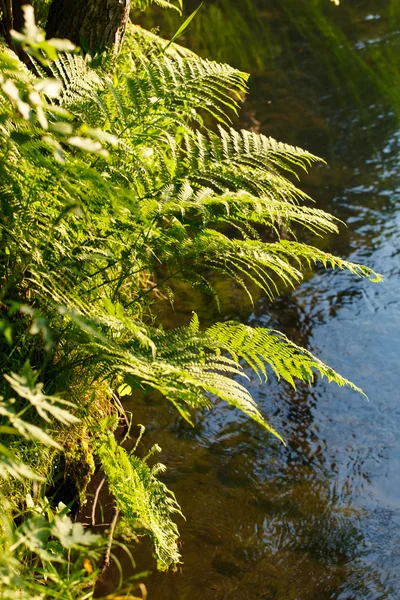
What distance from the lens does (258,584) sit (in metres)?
2.26

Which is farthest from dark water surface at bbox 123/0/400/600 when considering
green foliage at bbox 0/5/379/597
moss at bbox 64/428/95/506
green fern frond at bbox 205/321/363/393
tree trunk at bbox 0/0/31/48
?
tree trunk at bbox 0/0/31/48

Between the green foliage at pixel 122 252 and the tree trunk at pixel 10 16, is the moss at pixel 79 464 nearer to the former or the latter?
the green foliage at pixel 122 252

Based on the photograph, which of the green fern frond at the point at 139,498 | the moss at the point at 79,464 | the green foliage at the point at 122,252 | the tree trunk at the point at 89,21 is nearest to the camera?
the green foliage at the point at 122,252

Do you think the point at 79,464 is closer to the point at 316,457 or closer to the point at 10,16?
the point at 316,457

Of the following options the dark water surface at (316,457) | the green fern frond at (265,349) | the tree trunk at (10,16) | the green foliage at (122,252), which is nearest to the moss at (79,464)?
the green foliage at (122,252)

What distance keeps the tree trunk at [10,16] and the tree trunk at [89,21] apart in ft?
0.36

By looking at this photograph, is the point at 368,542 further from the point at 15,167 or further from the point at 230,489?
the point at 15,167

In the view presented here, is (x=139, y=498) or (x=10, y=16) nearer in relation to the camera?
(x=139, y=498)

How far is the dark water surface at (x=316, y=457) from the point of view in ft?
7.60

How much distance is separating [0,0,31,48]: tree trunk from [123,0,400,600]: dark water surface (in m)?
1.50

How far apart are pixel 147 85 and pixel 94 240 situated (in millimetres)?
488

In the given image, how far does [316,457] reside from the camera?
2.84 meters

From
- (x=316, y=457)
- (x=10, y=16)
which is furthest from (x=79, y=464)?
(x=10, y=16)

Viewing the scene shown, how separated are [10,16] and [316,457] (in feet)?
6.50
